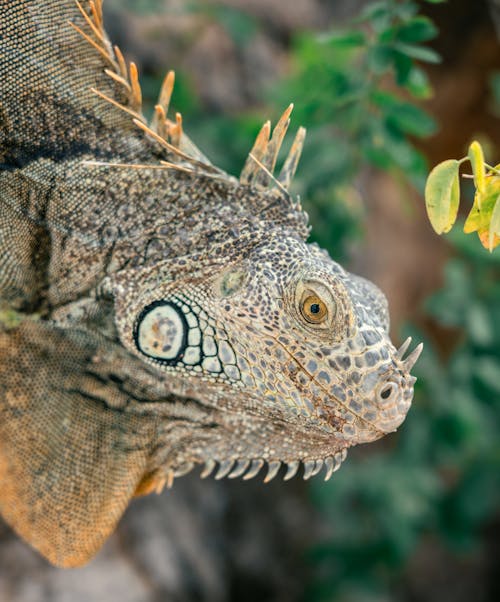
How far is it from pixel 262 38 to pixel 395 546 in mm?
4430

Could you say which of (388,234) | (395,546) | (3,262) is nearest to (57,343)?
(3,262)

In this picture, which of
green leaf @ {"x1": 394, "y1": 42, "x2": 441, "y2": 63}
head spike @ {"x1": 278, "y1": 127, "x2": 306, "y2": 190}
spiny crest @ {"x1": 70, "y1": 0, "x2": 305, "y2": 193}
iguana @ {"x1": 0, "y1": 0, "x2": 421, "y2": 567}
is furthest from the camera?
green leaf @ {"x1": 394, "y1": 42, "x2": 441, "y2": 63}

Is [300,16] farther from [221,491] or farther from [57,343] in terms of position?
[57,343]

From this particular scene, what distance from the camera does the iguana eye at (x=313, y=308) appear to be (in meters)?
2.10

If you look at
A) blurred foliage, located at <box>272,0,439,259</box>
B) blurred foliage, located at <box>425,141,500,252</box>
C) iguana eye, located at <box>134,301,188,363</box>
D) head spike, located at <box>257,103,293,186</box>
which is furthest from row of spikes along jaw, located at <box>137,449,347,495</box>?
blurred foliage, located at <box>272,0,439,259</box>

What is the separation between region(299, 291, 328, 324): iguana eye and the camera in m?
2.10

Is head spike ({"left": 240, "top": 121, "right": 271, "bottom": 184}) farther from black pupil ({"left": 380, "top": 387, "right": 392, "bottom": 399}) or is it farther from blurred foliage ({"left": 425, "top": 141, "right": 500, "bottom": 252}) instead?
black pupil ({"left": 380, "top": 387, "right": 392, "bottom": 399})

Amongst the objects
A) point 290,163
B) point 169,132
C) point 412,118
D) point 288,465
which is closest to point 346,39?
point 412,118

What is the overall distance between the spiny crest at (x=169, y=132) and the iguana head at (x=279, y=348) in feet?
0.79

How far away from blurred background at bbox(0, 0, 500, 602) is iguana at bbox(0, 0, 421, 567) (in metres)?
1.13

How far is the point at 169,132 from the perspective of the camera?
7.55 feet

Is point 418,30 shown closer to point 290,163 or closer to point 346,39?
point 346,39

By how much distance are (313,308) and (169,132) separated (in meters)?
0.76

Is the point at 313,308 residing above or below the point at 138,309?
above
